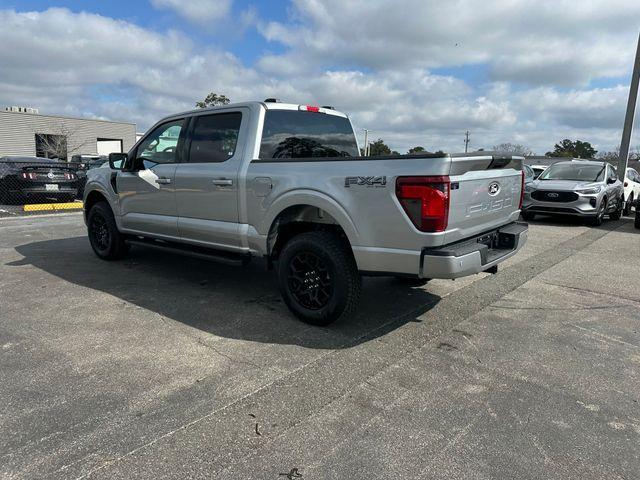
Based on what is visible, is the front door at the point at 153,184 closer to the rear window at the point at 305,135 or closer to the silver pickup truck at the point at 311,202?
the silver pickup truck at the point at 311,202

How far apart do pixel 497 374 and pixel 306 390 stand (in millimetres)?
1364

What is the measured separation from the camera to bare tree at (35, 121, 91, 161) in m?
46.9

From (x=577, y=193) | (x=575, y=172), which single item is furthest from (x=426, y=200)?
(x=575, y=172)

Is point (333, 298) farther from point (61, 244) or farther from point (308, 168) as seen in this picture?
point (61, 244)

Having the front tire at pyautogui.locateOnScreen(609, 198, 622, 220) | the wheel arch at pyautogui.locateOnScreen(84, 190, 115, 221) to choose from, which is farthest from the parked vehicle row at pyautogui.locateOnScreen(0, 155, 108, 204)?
the front tire at pyautogui.locateOnScreen(609, 198, 622, 220)

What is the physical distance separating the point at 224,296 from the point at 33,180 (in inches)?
405

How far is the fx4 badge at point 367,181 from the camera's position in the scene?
11.3ft

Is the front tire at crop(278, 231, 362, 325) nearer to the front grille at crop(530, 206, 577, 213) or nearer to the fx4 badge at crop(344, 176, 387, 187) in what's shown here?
the fx4 badge at crop(344, 176, 387, 187)

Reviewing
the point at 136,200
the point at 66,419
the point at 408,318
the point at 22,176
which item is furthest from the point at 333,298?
the point at 22,176

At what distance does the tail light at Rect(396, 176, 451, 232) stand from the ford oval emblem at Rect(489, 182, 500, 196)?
2.61ft

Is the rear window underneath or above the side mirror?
above

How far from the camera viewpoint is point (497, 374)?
327 centimetres

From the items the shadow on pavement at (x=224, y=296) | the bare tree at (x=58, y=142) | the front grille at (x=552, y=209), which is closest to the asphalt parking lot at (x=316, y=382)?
the shadow on pavement at (x=224, y=296)

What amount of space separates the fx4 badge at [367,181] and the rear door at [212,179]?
1330 mm
